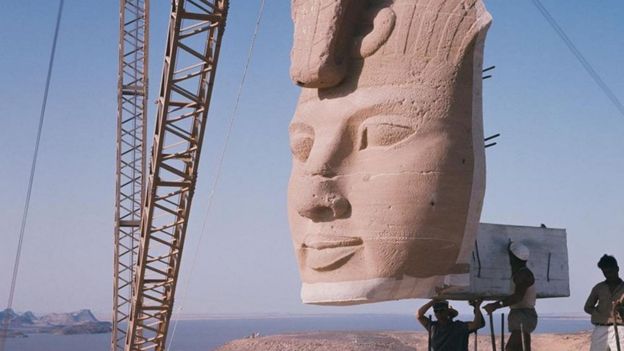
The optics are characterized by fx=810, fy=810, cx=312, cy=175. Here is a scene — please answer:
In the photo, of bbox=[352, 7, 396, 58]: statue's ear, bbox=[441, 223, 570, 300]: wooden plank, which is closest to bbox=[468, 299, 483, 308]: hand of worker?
bbox=[441, 223, 570, 300]: wooden plank

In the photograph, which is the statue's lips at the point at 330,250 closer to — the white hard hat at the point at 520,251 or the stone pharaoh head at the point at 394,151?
the stone pharaoh head at the point at 394,151

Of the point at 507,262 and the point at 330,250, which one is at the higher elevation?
the point at 507,262

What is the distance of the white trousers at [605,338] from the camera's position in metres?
8.20

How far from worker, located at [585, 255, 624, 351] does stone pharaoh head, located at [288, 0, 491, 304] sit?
1543 mm

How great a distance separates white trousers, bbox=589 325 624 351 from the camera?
8203 mm

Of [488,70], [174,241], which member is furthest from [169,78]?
[488,70]

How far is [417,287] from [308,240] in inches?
45.7

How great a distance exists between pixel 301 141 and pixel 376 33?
1.32 metres

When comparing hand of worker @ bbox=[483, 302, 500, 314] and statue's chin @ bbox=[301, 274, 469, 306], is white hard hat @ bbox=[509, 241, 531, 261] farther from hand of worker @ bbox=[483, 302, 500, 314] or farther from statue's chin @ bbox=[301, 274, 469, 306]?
statue's chin @ bbox=[301, 274, 469, 306]

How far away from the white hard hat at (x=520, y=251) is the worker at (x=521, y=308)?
69mm

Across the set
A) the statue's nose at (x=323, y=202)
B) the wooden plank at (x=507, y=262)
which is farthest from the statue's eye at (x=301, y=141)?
the wooden plank at (x=507, y=262)

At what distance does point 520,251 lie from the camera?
29.5ft

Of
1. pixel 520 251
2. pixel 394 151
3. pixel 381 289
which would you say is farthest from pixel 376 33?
pixel 520 251

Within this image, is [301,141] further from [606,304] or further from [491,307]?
[606,304]
